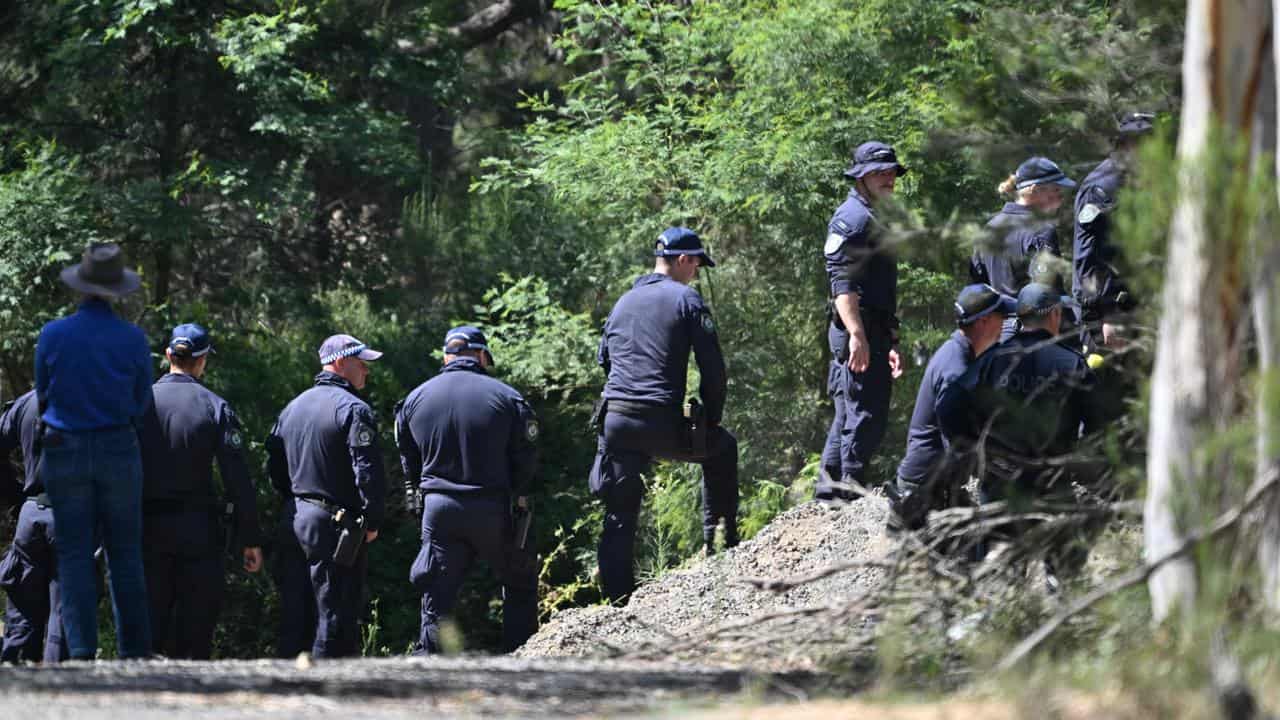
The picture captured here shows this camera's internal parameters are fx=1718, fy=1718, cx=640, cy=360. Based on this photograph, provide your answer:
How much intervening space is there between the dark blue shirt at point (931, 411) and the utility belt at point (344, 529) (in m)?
3.15

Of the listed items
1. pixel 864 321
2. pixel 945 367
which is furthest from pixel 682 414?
pixel 945 367

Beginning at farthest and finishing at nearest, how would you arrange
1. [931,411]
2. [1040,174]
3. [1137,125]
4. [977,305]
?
[1040,174] < [931,411] < [977,305] < [1137,125]

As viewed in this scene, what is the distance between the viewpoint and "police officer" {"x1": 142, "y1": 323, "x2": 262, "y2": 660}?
895 centimetres

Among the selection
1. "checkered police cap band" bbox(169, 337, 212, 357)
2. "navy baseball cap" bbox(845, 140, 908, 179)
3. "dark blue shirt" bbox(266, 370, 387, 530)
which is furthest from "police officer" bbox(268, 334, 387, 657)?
"navy baseball cap" bbox(845, 140, 908, 179)

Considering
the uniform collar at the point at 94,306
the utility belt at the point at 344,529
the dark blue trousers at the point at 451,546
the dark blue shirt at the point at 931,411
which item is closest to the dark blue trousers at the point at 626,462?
the dark blue trousers at the point at 451,546

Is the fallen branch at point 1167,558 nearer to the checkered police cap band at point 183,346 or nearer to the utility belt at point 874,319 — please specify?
the utility belt at point 874,319

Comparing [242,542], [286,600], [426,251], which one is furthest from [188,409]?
[426,251]

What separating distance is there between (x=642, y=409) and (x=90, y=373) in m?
2.99

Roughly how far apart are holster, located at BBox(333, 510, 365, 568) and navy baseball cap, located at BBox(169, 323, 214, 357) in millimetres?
1151

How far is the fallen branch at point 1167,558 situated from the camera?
15.5 feet

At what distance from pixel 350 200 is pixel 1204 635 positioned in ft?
51.9

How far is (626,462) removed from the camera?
30.8 feet

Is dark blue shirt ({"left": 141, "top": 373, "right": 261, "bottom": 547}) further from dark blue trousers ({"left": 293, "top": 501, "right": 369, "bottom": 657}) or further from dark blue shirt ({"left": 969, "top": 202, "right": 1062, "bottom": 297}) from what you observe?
dark blue shirt ({"left": 969, "top": 202, "right": 1062, "bottom": 297})

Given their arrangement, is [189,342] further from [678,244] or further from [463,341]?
[678,244]
